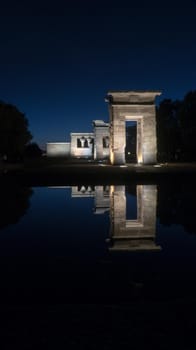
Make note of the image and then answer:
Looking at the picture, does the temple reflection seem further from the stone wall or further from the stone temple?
the stone wall

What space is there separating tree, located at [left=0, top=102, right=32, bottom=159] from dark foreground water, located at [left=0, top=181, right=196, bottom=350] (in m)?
31.0

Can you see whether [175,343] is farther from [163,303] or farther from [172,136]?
[172,136]

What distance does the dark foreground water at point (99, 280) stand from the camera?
3520 millimetres

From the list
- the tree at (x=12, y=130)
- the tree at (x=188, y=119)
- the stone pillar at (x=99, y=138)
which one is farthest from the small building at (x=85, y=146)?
the tree at (x=12, y=130)

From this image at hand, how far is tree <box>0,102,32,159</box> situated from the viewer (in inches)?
1609

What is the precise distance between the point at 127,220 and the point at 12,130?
3635 centimetres

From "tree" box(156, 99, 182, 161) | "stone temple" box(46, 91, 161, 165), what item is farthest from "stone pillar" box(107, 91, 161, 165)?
"tree" box(156, 99, 182, 161)

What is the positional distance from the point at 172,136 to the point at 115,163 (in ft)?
65.1

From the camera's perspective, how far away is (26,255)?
22.1ft

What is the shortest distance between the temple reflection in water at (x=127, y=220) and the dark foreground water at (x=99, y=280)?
1.2 inches

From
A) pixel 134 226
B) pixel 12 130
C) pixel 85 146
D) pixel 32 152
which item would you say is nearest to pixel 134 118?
pixel 12 130

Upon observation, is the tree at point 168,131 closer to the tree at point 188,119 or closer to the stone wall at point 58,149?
the tree at point 188,119

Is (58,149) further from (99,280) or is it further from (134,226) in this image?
(99,280)

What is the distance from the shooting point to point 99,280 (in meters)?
5.23
